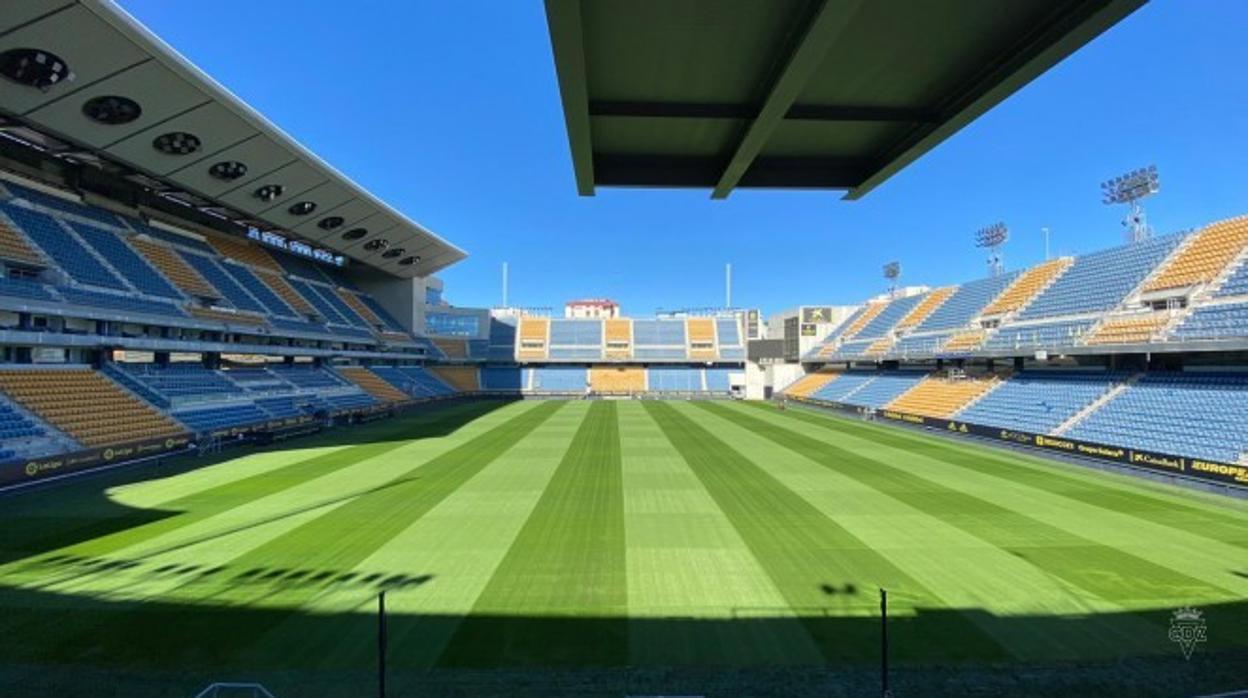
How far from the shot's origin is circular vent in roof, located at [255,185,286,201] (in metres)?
31.3

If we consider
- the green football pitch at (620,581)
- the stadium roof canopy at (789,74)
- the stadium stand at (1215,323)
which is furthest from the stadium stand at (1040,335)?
the stadium roof canopy at (789,74)

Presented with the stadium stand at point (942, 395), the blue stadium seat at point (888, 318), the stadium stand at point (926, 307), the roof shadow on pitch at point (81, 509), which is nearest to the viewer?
the roof shadow on pitch at point (81, 509)

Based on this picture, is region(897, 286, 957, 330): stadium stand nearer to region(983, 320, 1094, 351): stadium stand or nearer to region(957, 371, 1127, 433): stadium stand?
region(983, 320, 1094, 351): stadium stand

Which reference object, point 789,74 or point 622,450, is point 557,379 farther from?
point 789,74

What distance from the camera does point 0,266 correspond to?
20.3m

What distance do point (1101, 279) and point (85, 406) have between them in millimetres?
43510

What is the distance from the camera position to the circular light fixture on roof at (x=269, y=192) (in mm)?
31281

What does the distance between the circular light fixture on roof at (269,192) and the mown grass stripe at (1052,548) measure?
3131 cm

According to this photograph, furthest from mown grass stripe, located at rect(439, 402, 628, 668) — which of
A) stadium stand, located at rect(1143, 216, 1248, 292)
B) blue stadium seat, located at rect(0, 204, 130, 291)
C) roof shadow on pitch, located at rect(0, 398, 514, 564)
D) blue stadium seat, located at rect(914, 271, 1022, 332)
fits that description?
blue stadium seat, located at rect(914, 271, 1022, 332)

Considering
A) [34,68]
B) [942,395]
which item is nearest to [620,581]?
[34,68]

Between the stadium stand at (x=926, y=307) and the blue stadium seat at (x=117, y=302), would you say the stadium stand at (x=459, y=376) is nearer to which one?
the blue stadium seat at (x=117, y=302)

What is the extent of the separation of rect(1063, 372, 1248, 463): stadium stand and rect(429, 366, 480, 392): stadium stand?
5159 cm

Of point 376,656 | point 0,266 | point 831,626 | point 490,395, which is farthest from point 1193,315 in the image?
point 490,395

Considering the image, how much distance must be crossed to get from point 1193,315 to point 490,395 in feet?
178
